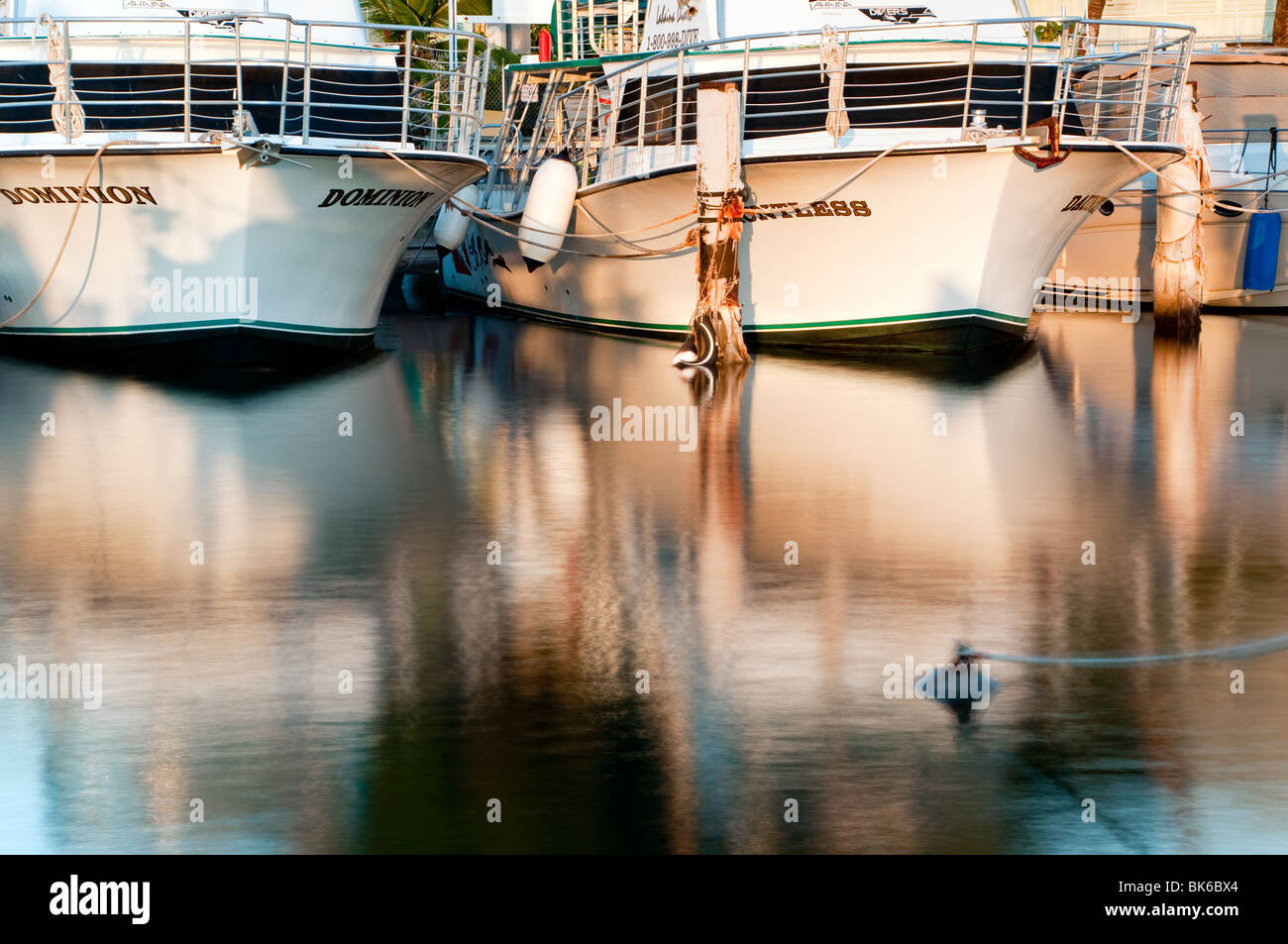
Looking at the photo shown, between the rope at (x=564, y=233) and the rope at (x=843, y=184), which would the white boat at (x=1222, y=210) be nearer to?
the rope at (x=843, y=184)

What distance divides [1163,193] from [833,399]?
7511 mm

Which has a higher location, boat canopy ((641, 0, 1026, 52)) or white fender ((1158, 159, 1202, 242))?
boat canopy ((641, 0, 1026, 52))

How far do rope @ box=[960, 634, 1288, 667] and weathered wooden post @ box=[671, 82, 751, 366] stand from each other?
33.9 ft

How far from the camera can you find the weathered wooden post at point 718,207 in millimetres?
17156

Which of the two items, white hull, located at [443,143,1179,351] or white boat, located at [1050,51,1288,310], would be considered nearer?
white hull, located at [443,143,1179,351]

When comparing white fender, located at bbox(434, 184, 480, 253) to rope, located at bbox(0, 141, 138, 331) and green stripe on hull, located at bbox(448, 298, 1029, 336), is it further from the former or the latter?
rope, located at bbox(0, 141, 138, 331)

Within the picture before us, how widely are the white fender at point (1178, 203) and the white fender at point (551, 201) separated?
7.23 m

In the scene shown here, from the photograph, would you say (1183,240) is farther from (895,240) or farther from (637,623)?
(637,623)

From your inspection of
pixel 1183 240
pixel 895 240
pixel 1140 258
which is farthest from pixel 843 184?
pixel 1140 258

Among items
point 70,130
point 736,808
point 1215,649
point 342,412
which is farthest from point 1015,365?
point 736,808

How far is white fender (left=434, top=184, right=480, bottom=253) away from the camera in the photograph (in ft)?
84.3

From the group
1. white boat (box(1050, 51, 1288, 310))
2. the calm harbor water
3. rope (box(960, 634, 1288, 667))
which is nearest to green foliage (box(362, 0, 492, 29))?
white boat (box(1050, 51, 1288, 310))
